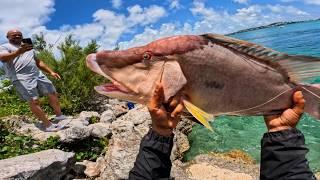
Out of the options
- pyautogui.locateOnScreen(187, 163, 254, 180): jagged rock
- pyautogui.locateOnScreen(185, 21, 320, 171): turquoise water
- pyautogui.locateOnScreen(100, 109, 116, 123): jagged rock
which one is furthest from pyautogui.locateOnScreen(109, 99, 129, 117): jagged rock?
pyautogui.locateOnScreen(187, 163, 254, 180): jagged rock

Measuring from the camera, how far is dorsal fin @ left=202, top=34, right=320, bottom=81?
2.45m

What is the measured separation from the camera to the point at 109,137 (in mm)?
7961

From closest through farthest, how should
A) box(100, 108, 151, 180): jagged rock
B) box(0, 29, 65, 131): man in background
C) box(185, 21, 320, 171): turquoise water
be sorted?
box(100, 108, 151, 180): jagged rock → box(0, 29, 65, 131): man in background → box(185, 21, 320, 171): turquoise water

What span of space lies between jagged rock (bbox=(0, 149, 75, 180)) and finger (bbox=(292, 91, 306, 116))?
12.6ft

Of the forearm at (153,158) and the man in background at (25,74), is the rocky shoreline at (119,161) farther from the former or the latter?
the forearm at (153,158)

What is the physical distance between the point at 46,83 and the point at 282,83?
6727 mm

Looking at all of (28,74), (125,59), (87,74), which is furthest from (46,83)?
(125,59)

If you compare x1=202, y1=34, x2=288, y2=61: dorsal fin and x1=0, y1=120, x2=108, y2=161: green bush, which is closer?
x1=202, y1=34, x2=288, y2=61: dorsal fin

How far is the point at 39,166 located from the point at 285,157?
13.3ft

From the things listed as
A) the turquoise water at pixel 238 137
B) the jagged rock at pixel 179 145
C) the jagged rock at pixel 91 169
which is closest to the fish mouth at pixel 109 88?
the jagged rock at pixel 91 169

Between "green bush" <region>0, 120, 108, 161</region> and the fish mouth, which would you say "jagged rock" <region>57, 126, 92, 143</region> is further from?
the fish mouth

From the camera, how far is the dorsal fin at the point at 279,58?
2.45 metres

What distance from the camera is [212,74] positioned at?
2.50m

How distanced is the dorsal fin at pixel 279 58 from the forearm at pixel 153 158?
1.88 ft
